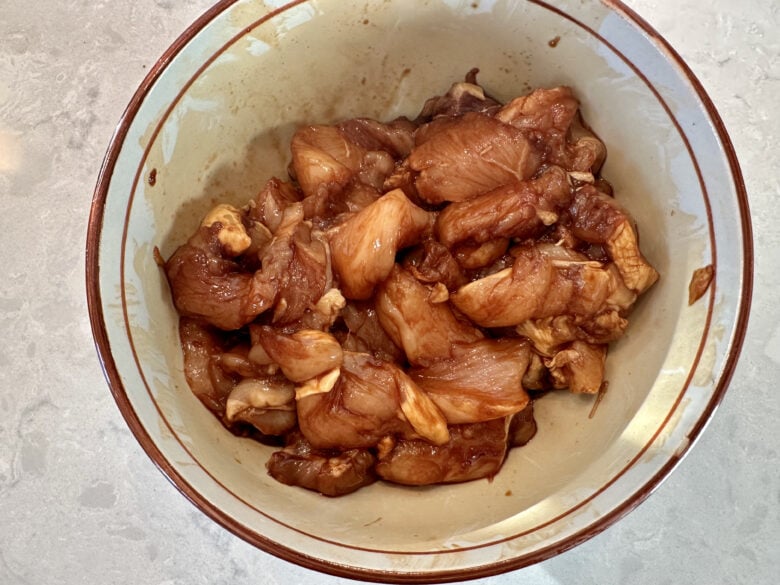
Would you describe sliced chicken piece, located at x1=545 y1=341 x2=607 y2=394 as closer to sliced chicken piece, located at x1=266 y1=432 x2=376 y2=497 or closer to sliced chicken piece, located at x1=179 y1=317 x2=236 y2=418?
sliced chicken piece, located at x1=266 y1=432 x2=376 y2=497

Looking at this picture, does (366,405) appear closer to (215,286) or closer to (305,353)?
(305,353)

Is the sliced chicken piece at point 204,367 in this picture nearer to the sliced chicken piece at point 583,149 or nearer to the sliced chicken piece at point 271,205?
the sliced chicken piece at point 271,205

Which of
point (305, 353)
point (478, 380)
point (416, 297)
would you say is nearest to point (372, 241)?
point (416, 297)

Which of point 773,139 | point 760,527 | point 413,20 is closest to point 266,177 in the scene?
point 413,20

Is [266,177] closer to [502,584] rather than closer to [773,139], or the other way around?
[502,584]

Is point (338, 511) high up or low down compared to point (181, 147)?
down
